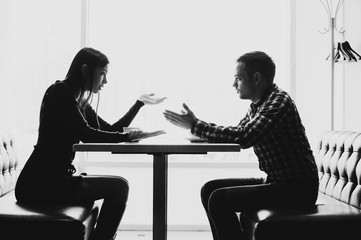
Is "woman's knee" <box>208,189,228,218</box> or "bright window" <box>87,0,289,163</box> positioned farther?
"bright window" <box>87,0,289,163</box>

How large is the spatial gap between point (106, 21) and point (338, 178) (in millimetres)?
2108

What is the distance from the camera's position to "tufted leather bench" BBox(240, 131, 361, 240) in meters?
1.62

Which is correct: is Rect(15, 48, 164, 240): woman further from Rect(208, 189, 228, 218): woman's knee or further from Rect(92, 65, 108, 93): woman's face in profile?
Rect(208, 189, 228, 218): woman's knee

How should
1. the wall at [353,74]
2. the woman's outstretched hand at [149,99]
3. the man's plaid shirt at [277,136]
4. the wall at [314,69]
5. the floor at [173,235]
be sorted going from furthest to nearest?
the wall at [314,69]
the floor at [173,235]
the wall at [353,74]
the woman's outstretched hand at [149,99]
the man's plaid shirt at [277,136]

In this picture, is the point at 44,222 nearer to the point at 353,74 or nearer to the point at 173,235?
the point at 173,235

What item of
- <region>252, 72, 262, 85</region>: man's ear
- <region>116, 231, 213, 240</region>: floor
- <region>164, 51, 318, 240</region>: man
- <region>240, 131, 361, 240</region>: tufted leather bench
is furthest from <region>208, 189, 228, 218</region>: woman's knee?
<region>116, 231, 213, 240</region>: floor

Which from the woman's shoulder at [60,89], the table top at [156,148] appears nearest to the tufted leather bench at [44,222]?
the table top at [156,148]

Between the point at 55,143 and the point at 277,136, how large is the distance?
3.19 feet

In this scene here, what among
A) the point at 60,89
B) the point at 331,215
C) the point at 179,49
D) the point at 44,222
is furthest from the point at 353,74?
the point at 44,222

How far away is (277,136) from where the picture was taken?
5.86 ft

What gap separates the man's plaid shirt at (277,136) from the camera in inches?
68.2

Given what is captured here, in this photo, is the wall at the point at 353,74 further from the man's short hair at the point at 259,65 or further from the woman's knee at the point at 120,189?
the woman's knee at the point at 120,189

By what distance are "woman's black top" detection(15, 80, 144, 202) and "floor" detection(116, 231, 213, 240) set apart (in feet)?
4.26

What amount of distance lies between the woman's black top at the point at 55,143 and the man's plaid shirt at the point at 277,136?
43 cm
